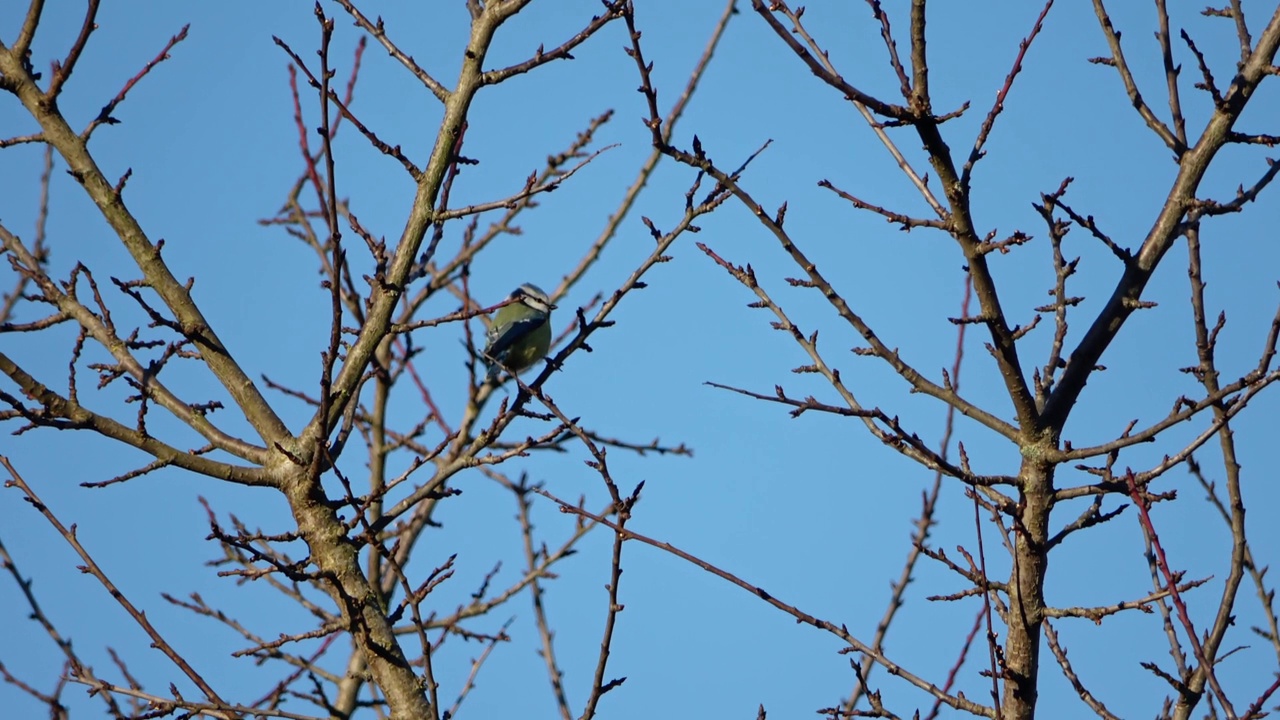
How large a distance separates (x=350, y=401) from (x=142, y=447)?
0.55 metres

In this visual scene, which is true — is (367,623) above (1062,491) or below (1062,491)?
above

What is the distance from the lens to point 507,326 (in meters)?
8.31

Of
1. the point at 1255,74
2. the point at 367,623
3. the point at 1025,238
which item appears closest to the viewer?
the point at 1025,238

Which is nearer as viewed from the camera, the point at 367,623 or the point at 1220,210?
the point at 1220,210

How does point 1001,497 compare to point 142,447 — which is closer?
point 1001,497

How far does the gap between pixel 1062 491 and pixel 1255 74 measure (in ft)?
3.49

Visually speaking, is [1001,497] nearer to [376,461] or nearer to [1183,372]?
[1183,372]

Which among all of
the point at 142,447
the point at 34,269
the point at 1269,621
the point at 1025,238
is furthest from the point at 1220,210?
the point at 34,269

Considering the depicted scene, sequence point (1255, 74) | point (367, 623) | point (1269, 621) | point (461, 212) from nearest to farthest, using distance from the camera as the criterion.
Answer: point (1255, 74) < point (367, 623) < point (461, 212) < point (1269, 621)

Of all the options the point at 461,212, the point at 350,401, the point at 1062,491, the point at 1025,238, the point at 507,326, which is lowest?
the point at 1062,491

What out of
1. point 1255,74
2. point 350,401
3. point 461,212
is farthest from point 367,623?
point 1255,74

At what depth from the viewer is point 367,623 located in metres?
3.03

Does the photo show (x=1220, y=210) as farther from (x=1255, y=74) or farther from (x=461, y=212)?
(x=461, y=212)

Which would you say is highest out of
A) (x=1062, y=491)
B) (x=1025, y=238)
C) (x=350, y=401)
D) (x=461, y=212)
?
(x=461, y=212)
